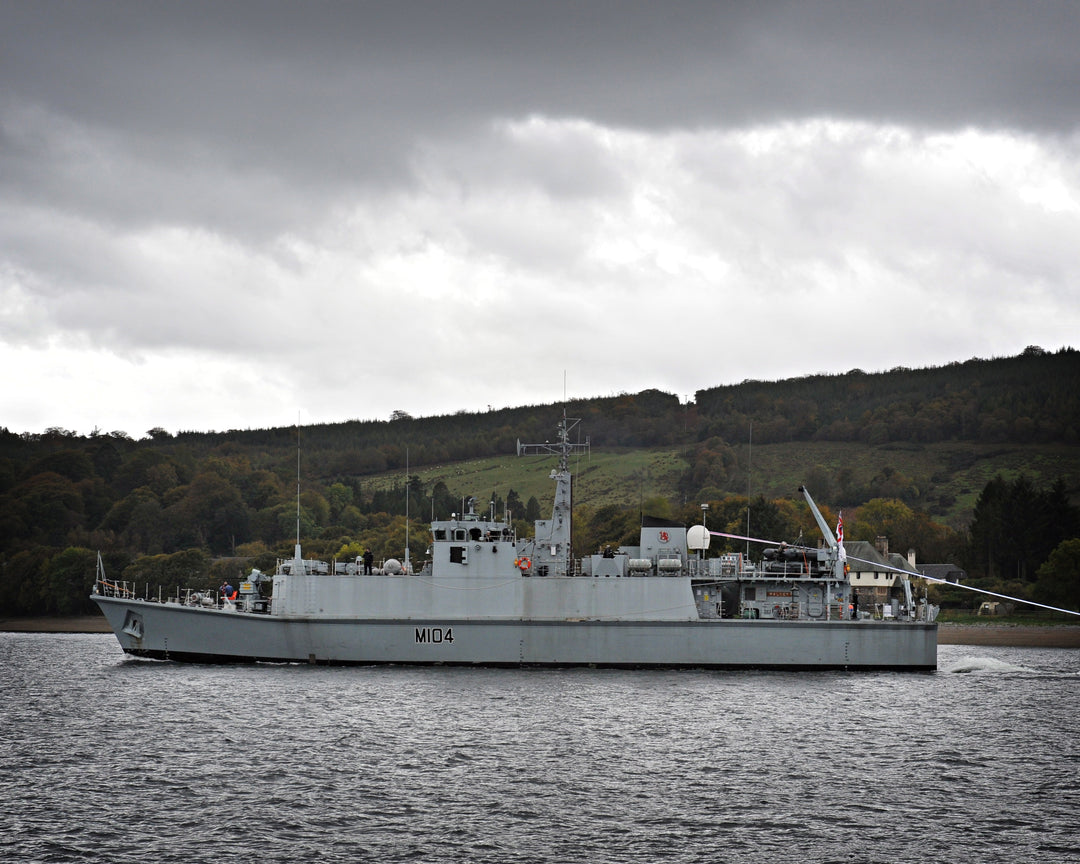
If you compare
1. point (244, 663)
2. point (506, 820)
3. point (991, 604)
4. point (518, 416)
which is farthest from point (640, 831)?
point (518, 416)

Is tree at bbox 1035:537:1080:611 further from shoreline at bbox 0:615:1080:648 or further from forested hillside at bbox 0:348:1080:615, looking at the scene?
forested hillside at bbox 0:348:1080:615

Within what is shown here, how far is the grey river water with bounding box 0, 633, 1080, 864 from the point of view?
1753cm

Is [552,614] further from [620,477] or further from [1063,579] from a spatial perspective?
[620,477]

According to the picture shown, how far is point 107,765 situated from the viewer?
22.9 metres

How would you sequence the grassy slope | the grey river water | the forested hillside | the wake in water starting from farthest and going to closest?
the grassy slope < the forested hillside < the wake in water < the grey river water

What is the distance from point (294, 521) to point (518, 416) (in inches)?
1901

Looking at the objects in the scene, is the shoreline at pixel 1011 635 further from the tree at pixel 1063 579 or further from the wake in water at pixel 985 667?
the wake in water at pixel 985 667

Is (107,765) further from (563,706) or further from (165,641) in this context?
(165,641)

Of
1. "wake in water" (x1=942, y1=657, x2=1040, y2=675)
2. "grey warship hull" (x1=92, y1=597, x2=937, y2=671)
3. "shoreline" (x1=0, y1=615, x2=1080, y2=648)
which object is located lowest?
"shoreline" (x1=0, y1=615, x2=1080, y2=648)

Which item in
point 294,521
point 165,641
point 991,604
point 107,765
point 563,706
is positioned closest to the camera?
point 107,765

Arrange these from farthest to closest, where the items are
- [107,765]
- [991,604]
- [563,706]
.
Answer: [991,604]
[563,706]
[107,765]

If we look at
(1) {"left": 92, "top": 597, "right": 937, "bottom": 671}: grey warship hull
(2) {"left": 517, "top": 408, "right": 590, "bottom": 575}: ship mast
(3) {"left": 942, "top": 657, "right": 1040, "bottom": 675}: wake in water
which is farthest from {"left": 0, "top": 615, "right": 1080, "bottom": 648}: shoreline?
(2) {"left": 517, "top": 408, "right": 590, "bottom": 575}: ship mast

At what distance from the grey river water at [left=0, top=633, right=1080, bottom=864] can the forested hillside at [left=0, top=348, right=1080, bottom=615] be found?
39.6m

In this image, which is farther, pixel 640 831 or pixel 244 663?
pixel 244 663
